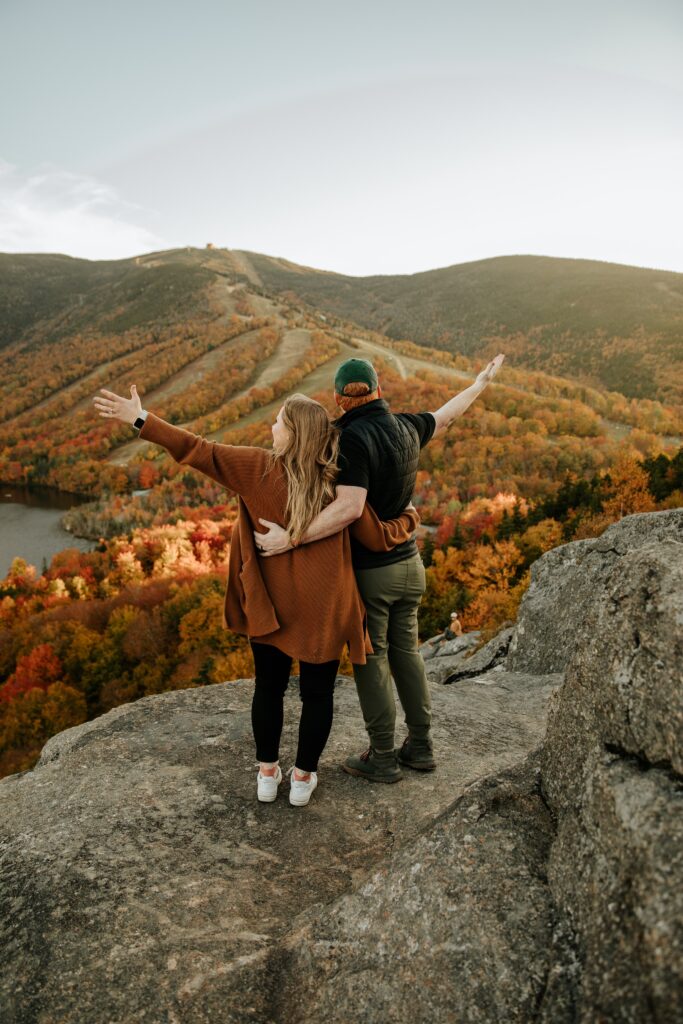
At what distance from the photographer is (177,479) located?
4535 inches

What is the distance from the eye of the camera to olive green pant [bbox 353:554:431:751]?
4.06 metres

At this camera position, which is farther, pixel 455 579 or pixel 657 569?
pixel 455 579

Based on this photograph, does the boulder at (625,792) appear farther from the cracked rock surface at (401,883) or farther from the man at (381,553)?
the man at (381,553)

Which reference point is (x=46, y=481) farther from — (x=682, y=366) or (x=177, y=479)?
(x=682, y=366)

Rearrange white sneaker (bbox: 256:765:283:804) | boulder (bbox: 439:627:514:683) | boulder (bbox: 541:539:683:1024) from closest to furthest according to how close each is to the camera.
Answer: boulder (bbox: 541:539:683:1024) → white sneaker (bbox: 256:765:283:804) → boulder (bbox: 439:627:514:683)

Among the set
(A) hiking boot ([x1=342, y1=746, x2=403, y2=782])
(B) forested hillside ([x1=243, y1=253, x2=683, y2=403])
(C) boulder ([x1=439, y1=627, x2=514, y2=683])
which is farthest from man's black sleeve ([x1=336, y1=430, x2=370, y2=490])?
(B) forested hillside ([x1=243, y1=253, x2=683, y2=403])

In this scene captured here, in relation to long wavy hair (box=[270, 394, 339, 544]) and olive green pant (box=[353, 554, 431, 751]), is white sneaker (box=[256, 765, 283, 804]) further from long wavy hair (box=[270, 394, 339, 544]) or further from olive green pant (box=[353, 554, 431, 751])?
long wavy hair (box=[270, 394, 339, 544])

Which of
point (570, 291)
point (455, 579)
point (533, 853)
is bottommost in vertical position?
point (455, 579)

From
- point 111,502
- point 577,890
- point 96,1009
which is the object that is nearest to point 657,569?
point 577,890

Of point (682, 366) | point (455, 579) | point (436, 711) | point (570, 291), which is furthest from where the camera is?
point (570, 291)

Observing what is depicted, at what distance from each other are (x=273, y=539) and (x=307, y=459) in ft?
1.87

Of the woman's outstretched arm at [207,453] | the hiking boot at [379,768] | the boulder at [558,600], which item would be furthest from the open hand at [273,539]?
the boulder at [558,600]

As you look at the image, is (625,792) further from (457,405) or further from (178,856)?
(457,405)

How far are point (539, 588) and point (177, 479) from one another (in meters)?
112
